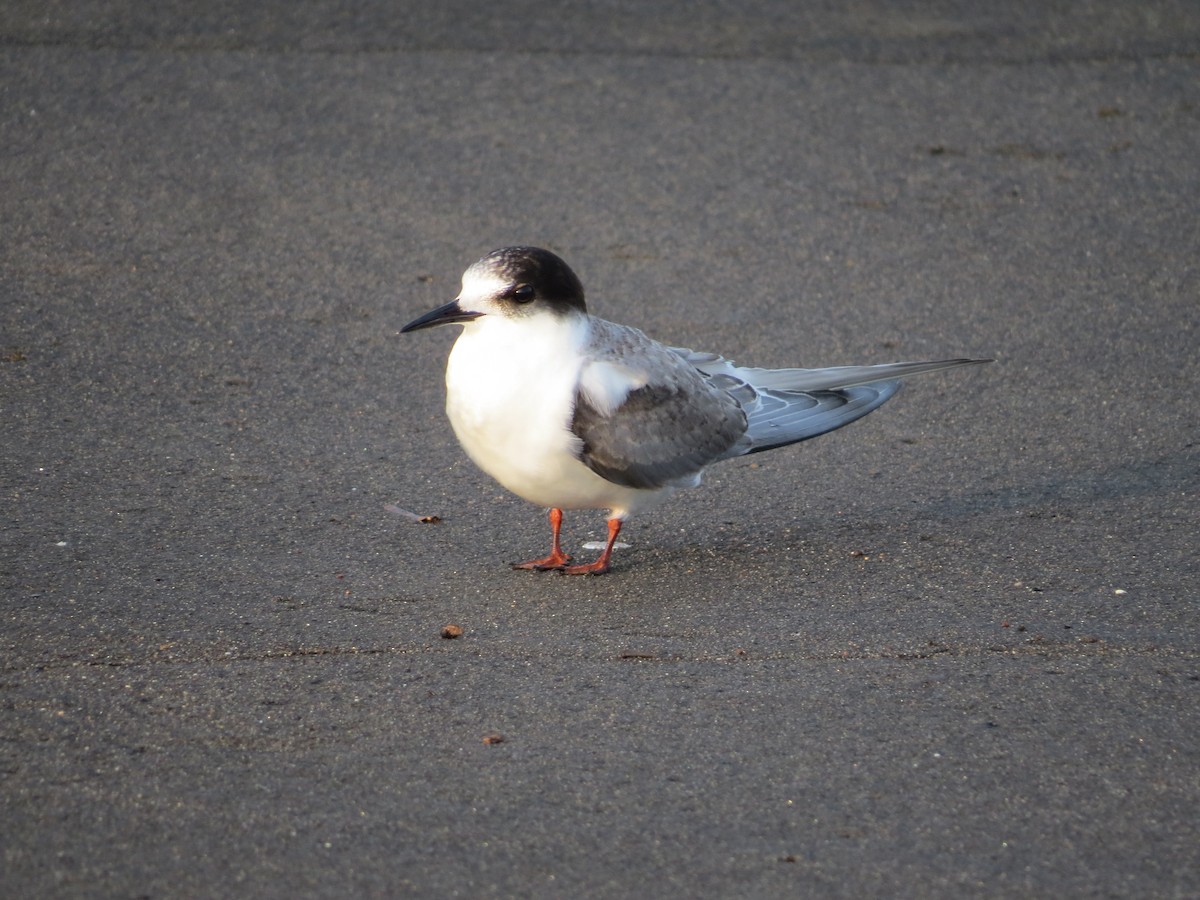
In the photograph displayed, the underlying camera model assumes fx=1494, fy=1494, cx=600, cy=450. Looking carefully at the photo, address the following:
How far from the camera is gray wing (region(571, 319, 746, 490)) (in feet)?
15.6

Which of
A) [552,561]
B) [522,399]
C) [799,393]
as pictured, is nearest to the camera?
[522,399]

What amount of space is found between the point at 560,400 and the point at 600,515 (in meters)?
1.00

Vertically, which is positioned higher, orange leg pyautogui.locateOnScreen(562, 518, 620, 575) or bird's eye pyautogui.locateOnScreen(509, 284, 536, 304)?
bird's eye pyautogui.locateOnScreen(509, 284, 536, 304)

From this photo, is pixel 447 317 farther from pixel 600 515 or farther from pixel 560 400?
pixel 600 515

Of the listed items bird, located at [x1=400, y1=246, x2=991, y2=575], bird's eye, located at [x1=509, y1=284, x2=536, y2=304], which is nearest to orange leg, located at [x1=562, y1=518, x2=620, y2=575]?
bird, located at [x1=400, y1=246, x2=991, y2=575]

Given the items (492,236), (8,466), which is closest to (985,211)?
(492,236)

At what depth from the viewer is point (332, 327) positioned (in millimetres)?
6680

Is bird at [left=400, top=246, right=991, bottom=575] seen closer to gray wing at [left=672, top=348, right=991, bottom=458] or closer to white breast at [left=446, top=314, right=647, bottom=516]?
white breast at [left=446, top=314, right=647, bottom=516]

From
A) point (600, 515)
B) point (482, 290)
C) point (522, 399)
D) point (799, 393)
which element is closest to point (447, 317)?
point (482, 290)

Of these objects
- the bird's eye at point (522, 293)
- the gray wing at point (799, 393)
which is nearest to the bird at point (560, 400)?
the bird's eye at point (522, 293)

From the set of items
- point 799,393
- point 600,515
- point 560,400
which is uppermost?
point 560,400

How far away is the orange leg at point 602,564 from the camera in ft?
16.1

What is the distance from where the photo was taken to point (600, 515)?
560cm

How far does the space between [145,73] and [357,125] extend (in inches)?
56.7
